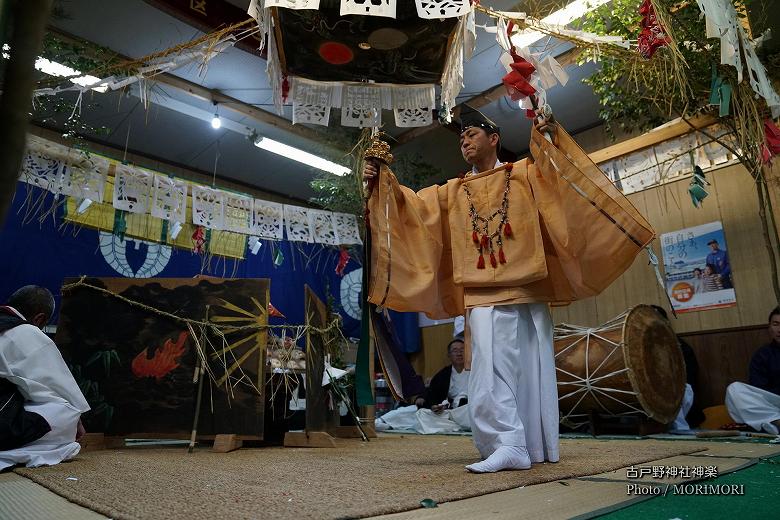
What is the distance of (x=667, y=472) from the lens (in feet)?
5.63

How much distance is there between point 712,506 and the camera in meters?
1.26

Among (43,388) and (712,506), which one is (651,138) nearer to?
(712,506)

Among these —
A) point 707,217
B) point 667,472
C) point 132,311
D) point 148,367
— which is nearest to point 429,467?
point 667,472

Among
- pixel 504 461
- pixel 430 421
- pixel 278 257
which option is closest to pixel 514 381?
pixel 504 461

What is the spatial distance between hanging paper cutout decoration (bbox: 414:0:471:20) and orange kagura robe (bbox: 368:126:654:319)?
1.00 meters

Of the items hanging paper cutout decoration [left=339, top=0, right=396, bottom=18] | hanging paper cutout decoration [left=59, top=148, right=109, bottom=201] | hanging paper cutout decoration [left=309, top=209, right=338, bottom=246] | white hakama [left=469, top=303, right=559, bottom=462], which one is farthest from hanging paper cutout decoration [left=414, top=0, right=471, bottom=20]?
hanging paper cutout decoration [left=309, top=209, right=338, bottom=246]

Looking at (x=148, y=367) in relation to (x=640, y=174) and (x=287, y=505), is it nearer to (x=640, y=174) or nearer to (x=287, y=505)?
(x=287, y=505)

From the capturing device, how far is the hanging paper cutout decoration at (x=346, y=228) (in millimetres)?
6879

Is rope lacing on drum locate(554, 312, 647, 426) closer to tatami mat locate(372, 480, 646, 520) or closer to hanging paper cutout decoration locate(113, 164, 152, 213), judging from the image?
tatami mat locate(372, 480, 646, 520)

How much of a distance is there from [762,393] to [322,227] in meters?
4.98

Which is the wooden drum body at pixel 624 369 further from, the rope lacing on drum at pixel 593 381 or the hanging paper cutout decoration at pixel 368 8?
the hanging paper cutout decoration at pixel 368 8

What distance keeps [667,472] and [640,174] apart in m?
5.09

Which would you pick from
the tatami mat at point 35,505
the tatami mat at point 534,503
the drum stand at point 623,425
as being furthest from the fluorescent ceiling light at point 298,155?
the tatami mat at point 534,503

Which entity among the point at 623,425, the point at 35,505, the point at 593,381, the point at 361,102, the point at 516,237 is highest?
the point at 361,102
